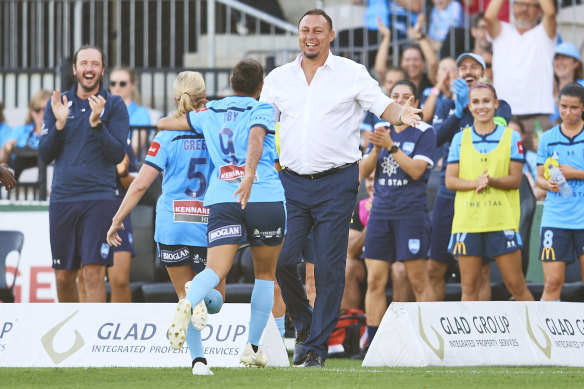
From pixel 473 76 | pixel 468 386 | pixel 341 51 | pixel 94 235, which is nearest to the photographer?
pixel 468 386

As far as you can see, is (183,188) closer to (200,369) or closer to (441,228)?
(200,369)

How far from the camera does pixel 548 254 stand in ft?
33.0

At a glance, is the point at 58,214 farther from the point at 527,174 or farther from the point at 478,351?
the point at 527,174

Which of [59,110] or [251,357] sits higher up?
[59,110]

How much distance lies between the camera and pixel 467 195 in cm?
1012

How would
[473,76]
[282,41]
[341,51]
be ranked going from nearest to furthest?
[473,76] → [341,51] → [282,41]

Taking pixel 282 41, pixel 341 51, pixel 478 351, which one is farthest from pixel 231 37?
pixel 478 351

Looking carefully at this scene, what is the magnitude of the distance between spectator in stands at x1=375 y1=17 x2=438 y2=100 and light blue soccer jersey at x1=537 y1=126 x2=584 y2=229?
3.28 metres

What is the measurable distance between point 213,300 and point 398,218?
142 inches

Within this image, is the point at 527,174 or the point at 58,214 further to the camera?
the point at 527,174

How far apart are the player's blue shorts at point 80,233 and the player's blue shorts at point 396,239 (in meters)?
2.37

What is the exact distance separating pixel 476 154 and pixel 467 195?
1.26 feet

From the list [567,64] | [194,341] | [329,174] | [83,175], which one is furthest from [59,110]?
[567,64]

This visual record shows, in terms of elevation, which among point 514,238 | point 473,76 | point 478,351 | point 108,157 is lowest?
point 478,351
